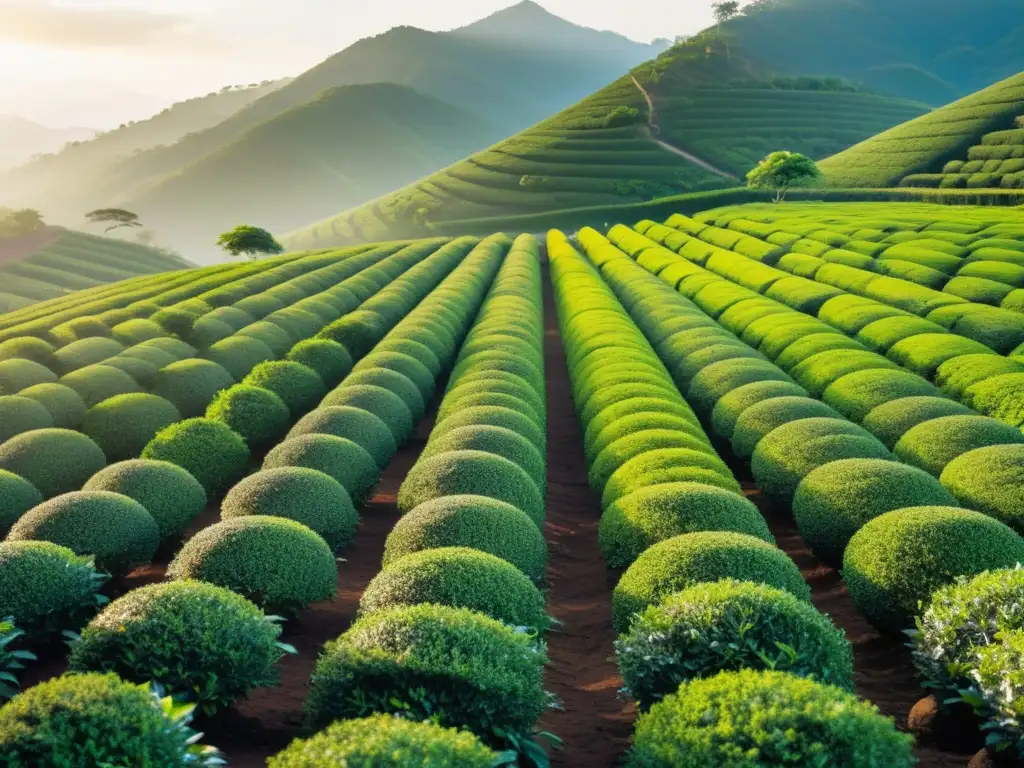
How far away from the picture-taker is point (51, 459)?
15453 mm

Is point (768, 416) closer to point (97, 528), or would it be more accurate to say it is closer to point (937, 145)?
point (97, 528)

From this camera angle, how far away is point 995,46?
19050 cm

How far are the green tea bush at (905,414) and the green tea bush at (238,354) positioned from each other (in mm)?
16202

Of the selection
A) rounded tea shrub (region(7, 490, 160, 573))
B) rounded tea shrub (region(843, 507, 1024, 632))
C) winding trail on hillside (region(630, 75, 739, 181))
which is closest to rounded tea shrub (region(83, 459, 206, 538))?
rounded tea shrub (region(7, 490, 160, 573))

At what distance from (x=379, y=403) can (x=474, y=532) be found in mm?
7436

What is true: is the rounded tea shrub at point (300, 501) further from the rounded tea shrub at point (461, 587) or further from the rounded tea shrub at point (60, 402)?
the rounded tea shrub at point (60, 402)

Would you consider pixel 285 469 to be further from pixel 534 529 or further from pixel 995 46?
pixel 995 46

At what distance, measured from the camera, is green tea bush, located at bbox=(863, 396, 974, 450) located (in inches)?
565

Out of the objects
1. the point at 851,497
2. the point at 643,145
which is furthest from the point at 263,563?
the point at 643,145

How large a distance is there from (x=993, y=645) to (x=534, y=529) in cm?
546

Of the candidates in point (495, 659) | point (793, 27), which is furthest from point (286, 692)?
point (793, 27)

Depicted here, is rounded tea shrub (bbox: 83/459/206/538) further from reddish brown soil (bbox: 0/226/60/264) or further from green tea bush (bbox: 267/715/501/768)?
reddish brown soil (bbox: 0/226/60/264)

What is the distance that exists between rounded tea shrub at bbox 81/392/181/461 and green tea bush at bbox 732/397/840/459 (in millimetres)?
12725

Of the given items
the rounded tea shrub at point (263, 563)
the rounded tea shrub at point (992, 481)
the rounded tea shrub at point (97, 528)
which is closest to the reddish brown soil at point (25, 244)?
the rounded tea shrub at point (97, 528)
